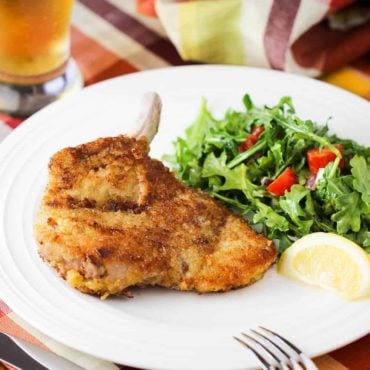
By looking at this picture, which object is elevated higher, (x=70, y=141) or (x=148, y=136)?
(x=148, y=136)

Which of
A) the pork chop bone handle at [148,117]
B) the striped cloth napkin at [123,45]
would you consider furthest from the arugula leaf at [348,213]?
the striped cloth napkin at [123,45]

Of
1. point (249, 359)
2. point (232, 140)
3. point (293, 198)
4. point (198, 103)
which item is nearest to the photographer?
point (249, 359)

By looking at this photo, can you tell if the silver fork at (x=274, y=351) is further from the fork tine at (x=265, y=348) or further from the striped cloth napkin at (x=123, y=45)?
the striped cloth napkin at (x=123, y=45)

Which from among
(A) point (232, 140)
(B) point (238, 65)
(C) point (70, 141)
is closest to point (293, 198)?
(A) point (232, 140)

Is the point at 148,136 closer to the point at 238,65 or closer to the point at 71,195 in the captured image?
the point at 71,195

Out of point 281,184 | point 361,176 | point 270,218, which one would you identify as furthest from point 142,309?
point 361,176

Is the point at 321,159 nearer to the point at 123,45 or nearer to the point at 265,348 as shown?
the point at 265,348
